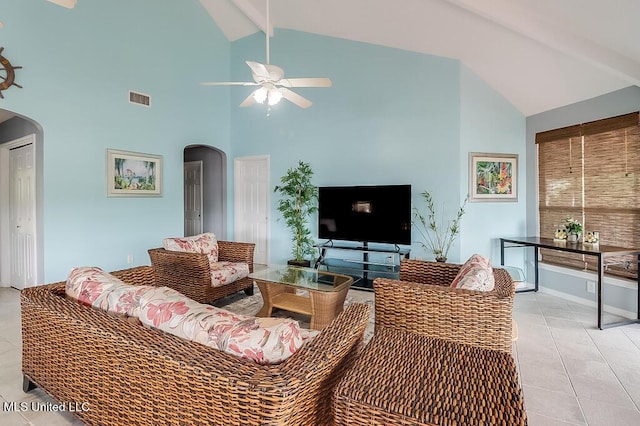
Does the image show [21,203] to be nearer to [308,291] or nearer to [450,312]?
[308,291]

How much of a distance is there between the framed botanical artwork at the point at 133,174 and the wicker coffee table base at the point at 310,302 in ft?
9.61

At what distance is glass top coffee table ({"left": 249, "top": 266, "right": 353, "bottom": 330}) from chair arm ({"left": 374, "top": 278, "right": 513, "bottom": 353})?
34.2 inches

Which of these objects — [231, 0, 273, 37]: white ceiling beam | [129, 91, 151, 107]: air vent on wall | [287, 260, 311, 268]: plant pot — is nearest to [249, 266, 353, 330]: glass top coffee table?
[287, 260, 311, 268]: plant pot

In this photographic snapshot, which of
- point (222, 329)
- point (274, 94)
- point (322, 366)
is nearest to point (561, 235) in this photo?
point (274, 94)

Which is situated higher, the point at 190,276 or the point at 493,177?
the point at 493,177

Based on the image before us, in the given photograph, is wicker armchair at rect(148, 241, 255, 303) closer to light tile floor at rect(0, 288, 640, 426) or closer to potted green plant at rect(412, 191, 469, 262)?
light tile floor at rect(0, 288, 640, 426)

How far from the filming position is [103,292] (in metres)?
1.69

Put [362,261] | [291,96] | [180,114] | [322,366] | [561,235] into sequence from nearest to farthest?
[322,366] → [291,96] → [561,235] → [362,261] → [180,114]

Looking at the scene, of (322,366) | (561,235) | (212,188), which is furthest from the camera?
(212,188)

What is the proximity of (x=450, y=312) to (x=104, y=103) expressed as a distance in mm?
4973

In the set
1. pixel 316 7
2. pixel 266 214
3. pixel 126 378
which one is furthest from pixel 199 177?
pixel 126 378

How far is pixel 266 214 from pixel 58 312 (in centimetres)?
447

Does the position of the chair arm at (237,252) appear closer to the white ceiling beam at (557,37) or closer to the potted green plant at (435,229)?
the potted green plant at (435,229)

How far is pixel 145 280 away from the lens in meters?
2.39
